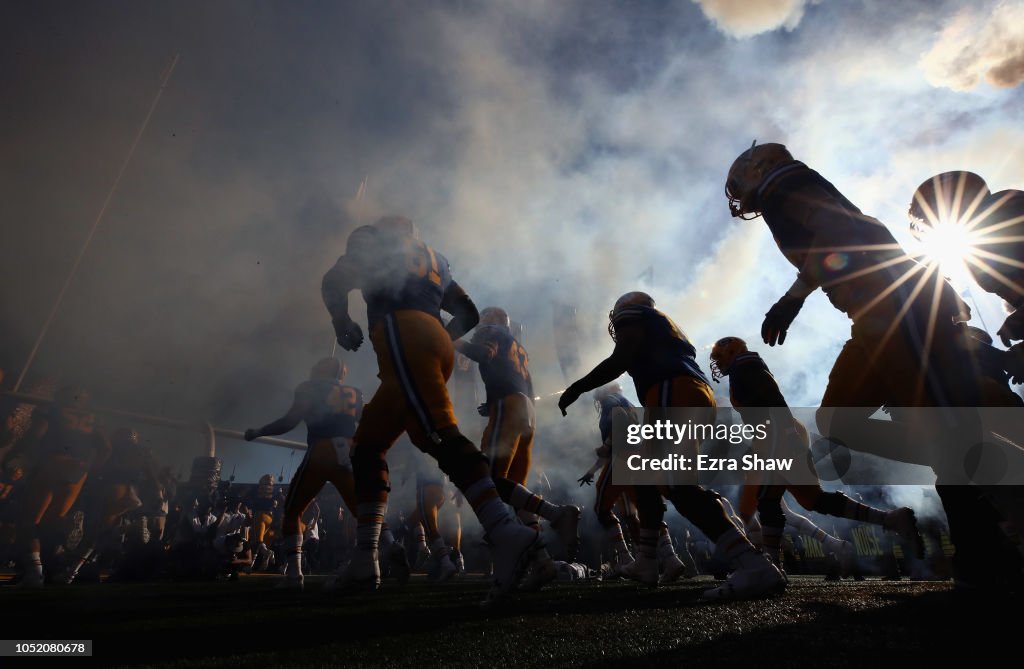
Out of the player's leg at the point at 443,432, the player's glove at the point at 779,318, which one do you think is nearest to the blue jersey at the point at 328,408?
the player's leg at the point at 443,432

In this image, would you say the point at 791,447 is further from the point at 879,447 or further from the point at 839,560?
the point at 839,560

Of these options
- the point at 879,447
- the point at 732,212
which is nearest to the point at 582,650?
the point at 879,447

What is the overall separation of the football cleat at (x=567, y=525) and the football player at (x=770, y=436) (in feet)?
5.42

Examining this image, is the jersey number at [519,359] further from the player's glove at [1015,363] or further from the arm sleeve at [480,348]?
the player's glove at [1015,363]

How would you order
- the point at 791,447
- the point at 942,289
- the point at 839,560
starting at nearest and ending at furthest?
the point at 942,289 < the point at 791,447 < the point at 839,560

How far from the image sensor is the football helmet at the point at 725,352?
13.7ft

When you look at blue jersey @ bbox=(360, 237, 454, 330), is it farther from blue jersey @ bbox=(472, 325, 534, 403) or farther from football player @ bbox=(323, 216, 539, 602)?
blue jersey @ bbox=(472, 325, 534, 403)

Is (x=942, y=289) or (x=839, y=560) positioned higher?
(x=942, y=289)

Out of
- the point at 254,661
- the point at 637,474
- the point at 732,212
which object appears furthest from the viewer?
the point at 637,474

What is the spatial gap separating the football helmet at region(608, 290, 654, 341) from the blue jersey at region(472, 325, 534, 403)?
1.44m

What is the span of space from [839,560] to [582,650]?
5.74m

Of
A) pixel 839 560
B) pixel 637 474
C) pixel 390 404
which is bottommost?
pixel 839 560

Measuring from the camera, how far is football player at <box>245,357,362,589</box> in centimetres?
425

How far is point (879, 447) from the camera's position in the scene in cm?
249
